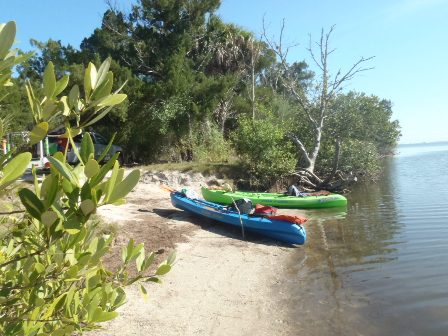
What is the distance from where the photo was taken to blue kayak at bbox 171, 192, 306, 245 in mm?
9570

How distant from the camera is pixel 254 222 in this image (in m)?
9.96

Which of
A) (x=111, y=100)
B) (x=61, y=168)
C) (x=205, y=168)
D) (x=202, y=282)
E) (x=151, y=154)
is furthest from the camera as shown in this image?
(x=151, y=154)

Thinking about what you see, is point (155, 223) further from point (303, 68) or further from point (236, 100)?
point (303, 68)

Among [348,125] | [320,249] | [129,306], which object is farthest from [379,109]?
[129,306]

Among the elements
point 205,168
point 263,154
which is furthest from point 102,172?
point 263,154

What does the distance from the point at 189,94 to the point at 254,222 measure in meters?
10.8

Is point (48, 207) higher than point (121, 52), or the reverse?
point (121, 52)

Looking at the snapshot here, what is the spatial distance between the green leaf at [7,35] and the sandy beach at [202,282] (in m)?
2.88

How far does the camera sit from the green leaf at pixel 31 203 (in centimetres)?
110

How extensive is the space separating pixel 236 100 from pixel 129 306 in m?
19.0

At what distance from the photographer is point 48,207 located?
1109 mm

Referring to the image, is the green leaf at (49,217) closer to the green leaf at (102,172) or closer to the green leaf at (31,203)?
the green leaf at (31,203)

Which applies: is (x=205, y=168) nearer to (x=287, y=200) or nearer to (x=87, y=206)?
(x=287, y=200)

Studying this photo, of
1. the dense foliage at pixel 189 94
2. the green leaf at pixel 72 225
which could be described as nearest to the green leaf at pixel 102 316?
the green leaf at pixel 72 225
